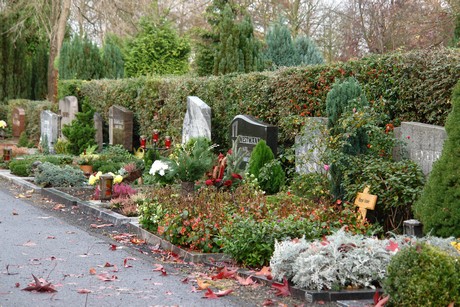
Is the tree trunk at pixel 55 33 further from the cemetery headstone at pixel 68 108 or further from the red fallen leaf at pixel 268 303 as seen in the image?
the red fallen leaf at pixel 268 303

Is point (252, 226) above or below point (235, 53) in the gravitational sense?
below

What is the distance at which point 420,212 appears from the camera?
9.07m

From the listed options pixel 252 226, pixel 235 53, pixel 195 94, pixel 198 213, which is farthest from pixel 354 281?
pixel 235 53

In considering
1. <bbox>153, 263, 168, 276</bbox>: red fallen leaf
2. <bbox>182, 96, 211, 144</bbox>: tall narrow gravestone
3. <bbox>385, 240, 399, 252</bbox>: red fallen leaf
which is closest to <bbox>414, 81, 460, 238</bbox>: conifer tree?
<bbox>385, 240, 399, 252</bbox>: red fallen leaf

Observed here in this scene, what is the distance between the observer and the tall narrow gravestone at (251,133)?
15.0m

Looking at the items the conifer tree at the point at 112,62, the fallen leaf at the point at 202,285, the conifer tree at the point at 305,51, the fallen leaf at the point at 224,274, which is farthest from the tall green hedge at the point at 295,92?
the conifer tree at the point at 112,62

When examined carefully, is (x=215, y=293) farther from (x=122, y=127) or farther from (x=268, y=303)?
(x=122, y=127)

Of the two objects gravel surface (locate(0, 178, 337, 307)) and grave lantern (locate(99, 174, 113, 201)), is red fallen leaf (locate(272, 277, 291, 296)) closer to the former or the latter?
gravel surface (locate(0, 178, 337, 307))

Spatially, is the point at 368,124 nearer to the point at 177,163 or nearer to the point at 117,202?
the point at 177,163

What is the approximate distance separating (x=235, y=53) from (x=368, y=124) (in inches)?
485

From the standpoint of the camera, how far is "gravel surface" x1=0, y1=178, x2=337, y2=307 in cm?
754

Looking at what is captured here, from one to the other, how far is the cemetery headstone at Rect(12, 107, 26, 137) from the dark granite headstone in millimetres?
18125

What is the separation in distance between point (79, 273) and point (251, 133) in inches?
282

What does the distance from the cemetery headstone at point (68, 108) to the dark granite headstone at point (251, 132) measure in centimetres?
1235
